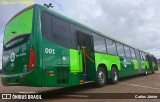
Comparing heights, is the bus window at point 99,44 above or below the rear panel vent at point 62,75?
above

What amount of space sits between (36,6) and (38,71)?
235 cm

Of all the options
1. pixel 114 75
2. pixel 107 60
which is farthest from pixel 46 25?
pixel 114 75

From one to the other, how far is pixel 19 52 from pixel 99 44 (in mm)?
5289

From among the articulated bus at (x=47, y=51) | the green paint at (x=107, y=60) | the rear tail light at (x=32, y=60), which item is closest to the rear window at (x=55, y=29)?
the articulated bus at (x=47, y=51)

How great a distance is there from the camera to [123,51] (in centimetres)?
1605

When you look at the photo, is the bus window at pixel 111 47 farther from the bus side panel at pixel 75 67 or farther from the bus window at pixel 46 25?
the bus window at pixel 46 25

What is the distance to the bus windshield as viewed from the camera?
7.55 meters

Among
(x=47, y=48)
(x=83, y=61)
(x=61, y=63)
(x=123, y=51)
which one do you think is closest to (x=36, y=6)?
(x=47, y=48)

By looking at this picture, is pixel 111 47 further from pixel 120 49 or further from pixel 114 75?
pixel 120 49

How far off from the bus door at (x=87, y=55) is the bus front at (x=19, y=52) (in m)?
2.77

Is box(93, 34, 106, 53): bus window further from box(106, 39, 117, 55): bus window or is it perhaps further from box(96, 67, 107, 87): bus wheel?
box(96, 67, 107, 87): bus wheel

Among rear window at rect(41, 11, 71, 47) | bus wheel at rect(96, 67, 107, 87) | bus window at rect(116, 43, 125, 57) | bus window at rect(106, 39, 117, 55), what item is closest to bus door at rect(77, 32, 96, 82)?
bus wheel at rect(96, 67, 107, 87)

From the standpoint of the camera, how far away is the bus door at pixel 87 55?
31.9 feet

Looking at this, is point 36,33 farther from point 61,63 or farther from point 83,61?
point 83,61
